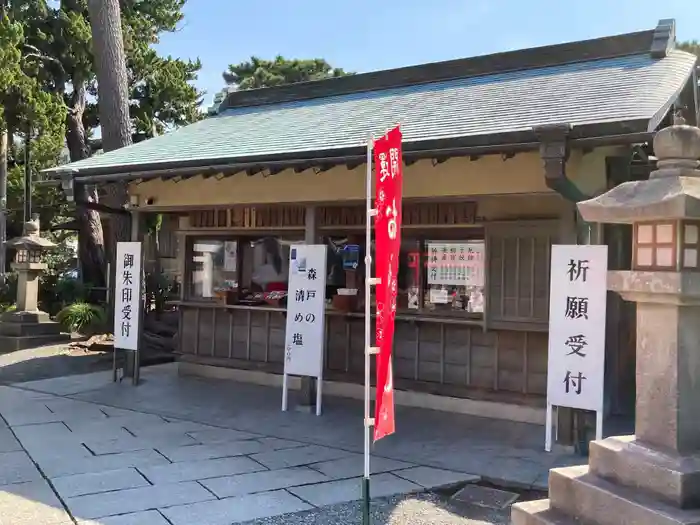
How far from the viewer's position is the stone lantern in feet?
46.1

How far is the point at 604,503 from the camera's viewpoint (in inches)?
134

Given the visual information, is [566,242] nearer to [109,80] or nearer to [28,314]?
[109,80]

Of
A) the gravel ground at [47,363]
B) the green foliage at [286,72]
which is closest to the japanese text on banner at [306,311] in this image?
the gravel ground at [47,363]

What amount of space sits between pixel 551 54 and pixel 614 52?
834 mm

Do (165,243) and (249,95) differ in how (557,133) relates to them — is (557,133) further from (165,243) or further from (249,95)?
(165,243)

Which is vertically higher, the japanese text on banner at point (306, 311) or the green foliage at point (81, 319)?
the japanese text on banner at point (306, 311)

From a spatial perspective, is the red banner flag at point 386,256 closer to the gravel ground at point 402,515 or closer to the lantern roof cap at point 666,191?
the gravel ground at point 402,515

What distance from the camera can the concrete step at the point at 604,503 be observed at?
3076 mm

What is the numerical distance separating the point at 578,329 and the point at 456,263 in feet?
7.55

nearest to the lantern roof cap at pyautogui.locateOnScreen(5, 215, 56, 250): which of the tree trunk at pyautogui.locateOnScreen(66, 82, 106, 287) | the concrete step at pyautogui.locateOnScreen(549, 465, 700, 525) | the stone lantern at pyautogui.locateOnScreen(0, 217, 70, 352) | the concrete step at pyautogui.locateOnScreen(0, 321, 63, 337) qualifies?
the stone lantern at pyautogui.locateOnScreen(0, 217, 70, 352)

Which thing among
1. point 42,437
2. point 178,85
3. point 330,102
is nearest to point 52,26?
point 178,85

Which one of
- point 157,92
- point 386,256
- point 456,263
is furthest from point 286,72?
point 386,256

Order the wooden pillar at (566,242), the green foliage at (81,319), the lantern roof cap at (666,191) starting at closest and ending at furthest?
the lantern roof cap at (666,191), the wooden pillar at (566,242), the green foliage at (81,319)

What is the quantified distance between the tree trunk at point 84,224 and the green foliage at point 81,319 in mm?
2965
